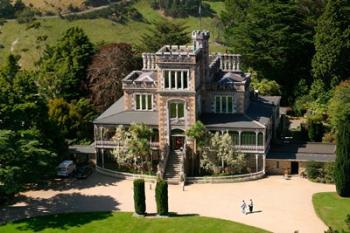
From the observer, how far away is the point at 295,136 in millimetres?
83188

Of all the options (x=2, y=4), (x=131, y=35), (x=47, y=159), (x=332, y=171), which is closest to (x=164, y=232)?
(x=47, y=159)

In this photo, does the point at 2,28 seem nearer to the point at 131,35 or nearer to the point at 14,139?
the point at 131,35

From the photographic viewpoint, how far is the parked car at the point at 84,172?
72125 millimetres

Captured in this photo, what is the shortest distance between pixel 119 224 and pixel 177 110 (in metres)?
16.1

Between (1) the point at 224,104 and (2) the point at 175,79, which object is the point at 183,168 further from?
(1) the point at 224,104

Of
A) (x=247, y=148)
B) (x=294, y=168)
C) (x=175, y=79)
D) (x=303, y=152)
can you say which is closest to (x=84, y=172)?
(x=175, y=79)

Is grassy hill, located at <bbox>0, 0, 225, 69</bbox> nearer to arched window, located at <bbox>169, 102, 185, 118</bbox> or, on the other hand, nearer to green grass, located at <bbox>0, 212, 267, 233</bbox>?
arched window, located at <bbox>169, 102, 185, 118</bbox>

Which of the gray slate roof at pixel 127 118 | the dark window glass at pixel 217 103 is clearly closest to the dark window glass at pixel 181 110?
the gray slate roof at pixel 127 118

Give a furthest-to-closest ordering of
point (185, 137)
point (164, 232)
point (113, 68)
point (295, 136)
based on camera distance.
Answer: point (113, 68) < point (295, 136) < point (185, 137) < point (164, 232)

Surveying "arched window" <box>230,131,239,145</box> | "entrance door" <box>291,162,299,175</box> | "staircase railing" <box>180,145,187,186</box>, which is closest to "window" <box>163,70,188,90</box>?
"staircase railing" <box>180,145,187,186</box>

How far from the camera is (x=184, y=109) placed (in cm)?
7144

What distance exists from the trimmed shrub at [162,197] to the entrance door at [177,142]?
12.6 meters

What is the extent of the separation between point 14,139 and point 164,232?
16779mm

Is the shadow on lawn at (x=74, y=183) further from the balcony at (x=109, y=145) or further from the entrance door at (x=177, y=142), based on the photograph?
the entrance door at (x=177, y=142)
